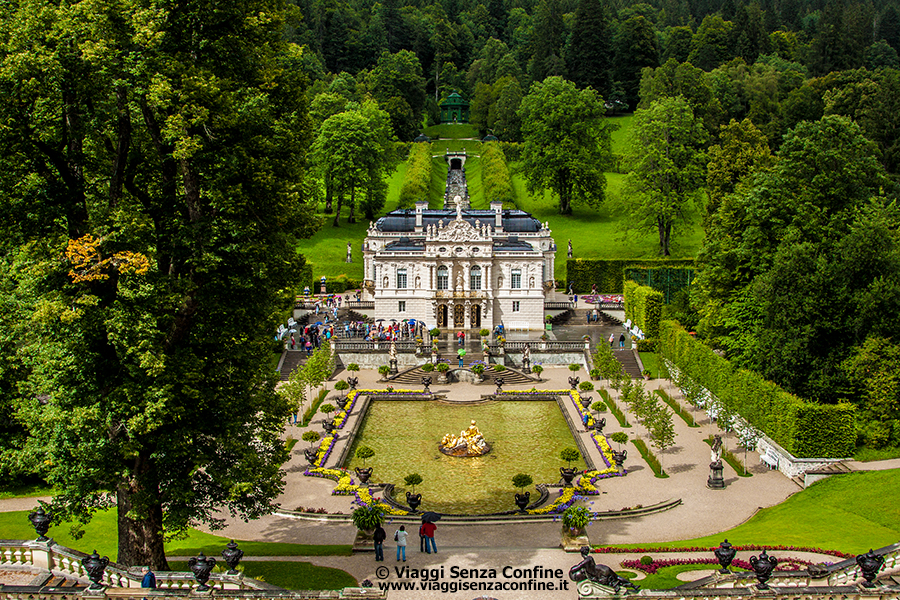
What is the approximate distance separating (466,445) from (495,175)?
69787 mm

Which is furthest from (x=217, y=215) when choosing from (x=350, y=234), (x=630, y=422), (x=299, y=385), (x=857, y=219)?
(x=350, y=234)

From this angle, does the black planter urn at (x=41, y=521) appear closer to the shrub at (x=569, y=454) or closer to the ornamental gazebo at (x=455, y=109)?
the shrub at (x=569, y=454)

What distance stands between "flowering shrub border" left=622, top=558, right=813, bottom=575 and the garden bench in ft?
47.1

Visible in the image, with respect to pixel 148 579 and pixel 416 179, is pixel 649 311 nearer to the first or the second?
pixel 416 179

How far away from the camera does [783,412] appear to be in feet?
121

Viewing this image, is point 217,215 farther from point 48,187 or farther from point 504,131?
point 504,131

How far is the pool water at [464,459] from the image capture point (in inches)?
1361

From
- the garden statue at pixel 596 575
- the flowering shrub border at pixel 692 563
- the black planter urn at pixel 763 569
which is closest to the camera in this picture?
the black planter urn at pixel 763 569

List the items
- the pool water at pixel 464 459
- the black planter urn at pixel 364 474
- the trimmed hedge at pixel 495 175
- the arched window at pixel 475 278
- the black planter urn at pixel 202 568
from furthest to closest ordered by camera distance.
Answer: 1. the trimmed hedge at pixel 495 175
2. the arched window at pixel 475 278
3. the black planter urn at pixel 364 474
4. the pool water at pixel 464 459
5. the black planter urn at pixel 202 568

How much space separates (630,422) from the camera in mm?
45375

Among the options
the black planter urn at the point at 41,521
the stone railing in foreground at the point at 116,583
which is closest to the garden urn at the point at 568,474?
the stone railing in foreground at the point at 116,583

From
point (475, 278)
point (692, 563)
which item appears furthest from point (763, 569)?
point (475, 278)

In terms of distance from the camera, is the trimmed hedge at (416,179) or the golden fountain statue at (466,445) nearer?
the golden fountain statue at (466,445)

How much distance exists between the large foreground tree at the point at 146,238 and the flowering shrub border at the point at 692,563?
35.8 feet
